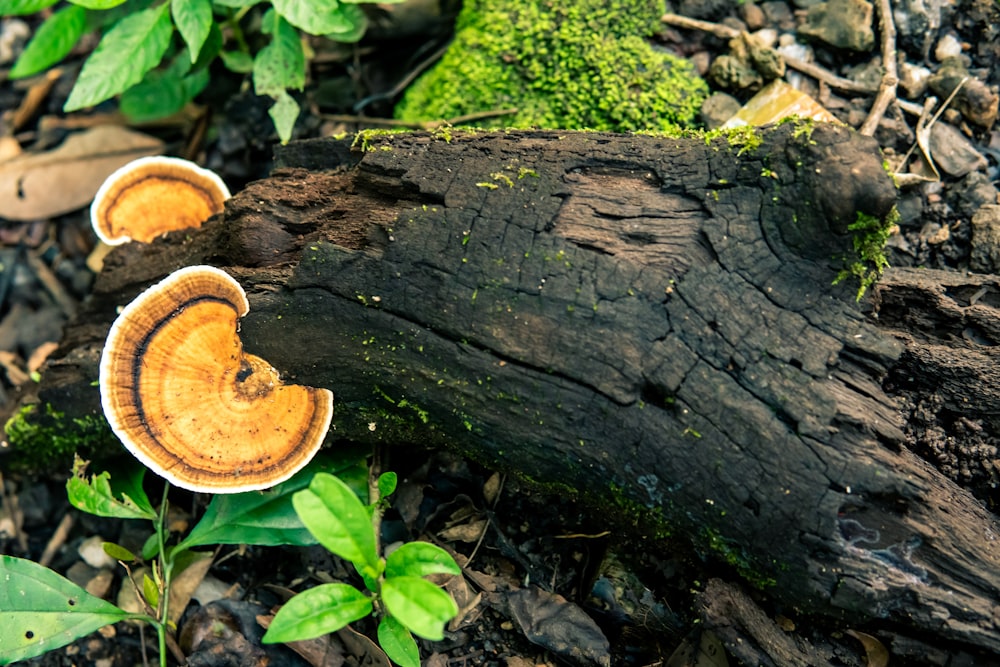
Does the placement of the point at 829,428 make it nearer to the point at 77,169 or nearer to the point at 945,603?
the point at 945,603

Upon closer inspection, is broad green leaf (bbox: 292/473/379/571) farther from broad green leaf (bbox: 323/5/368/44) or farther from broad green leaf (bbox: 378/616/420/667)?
broad green leaf (bbox: 323/5/368/44)

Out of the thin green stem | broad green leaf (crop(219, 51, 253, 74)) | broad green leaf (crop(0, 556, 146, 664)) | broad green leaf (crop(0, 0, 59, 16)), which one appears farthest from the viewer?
broad green leaf (crop(219, 51, 253, 74))

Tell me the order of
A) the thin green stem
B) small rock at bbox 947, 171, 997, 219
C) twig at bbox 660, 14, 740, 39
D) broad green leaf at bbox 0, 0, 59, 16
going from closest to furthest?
the thin green stem, small rock at bbox 947, 171, 997, 219, broad green leaf at bbox 0, 0, 59, 16, twig at bbox 660, 14, 740, 39

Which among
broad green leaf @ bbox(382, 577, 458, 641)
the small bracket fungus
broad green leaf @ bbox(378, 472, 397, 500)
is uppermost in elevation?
the small bracket fungus

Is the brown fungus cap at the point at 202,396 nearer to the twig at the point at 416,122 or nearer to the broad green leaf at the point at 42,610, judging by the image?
the broad green leaf at the point at 42,610

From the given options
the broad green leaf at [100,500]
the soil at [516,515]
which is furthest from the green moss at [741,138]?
the broad green leaf at [100,500]

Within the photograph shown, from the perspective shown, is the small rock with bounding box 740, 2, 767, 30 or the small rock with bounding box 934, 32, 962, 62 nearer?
the small rock with bounding box 934, 32, 962, 62

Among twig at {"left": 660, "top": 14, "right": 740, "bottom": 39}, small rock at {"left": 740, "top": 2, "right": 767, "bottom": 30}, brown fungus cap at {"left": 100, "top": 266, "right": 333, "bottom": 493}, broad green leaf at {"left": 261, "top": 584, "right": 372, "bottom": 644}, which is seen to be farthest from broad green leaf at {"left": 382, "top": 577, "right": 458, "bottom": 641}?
small rock at {"left": 740, "top": 2, "right": 767, "bottom": 30}
